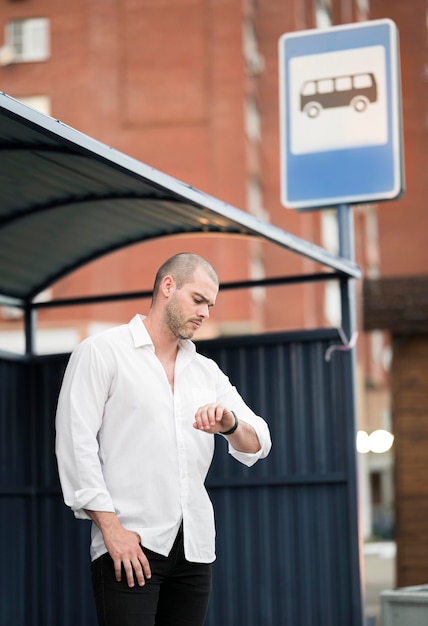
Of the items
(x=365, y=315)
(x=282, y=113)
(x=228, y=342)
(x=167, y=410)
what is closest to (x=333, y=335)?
(x=228, y=342)

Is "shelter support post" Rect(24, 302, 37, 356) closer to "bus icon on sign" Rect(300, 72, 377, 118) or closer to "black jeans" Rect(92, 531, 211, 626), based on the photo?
"bus icon on sign" Rect(300, 72, 377, 118)

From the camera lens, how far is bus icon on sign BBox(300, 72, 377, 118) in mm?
8336

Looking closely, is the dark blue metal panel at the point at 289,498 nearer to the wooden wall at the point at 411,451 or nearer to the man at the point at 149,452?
the man at the point at 149,452

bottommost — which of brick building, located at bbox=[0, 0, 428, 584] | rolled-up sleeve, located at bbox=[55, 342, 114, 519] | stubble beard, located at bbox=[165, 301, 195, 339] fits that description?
rolled-up sleeve, located at bbox=[55, 342, 114, 519]

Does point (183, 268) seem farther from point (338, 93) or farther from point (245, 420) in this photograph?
point (338, 93)

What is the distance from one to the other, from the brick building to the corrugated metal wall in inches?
789

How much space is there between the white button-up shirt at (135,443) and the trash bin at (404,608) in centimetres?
262

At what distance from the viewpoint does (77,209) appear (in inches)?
275

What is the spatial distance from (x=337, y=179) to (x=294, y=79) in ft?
2.80

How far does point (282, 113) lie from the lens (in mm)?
8523

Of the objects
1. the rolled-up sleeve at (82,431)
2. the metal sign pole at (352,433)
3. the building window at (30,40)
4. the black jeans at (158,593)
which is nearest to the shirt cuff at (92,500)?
the rolled-up sleeve at (82,431)

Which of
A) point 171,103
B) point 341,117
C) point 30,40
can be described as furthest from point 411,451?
point 30,40

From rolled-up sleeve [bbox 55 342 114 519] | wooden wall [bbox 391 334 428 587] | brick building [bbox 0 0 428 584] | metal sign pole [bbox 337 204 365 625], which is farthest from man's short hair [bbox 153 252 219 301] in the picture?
brick building [bbox 0 0 428 584]

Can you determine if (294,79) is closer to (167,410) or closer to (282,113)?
(282,113)
